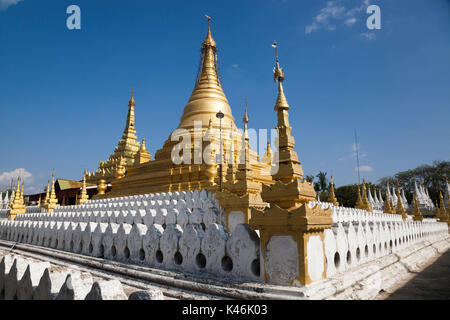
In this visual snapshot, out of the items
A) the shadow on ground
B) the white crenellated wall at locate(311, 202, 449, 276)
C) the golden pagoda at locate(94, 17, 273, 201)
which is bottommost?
the shadow on ground

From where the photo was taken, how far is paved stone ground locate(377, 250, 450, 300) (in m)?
4.05

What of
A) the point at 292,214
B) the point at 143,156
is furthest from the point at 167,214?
the point at 143,156

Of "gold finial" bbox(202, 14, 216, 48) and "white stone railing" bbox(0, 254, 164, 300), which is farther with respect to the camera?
"gold finial" bbox(202, 14, 216, 48)

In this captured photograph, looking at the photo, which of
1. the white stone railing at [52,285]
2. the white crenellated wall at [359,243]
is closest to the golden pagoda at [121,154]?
the white crenellated wall at [359,243]

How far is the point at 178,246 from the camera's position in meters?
4.15

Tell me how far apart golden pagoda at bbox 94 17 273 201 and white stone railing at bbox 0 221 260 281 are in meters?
6.40

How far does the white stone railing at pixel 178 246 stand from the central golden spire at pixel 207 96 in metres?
15.3

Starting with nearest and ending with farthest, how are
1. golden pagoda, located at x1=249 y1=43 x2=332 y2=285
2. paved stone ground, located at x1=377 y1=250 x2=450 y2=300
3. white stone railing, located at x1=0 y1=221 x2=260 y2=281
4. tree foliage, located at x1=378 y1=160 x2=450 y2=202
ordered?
1. golden pagoda, located at x1=249 y1=43 x2=332 y2=285
2. white stone railing, located at x1=0 y1=221 x2=260 y2=281
3. paved stone ground, located at x1=377 y1=250 x2=450 y2=300
4. tree foliage, located at x1=378 y1=160 x2=450 y2=202

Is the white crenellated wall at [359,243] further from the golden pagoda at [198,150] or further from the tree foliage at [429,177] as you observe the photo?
the tree foliage at [429,177]

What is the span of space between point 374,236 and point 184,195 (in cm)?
693

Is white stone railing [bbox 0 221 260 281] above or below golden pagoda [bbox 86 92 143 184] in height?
below

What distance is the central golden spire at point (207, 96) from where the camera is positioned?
2216 cm

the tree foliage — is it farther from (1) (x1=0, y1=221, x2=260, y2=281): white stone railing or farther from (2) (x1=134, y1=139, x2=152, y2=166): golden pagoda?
(1) (x1=0, y1=221, x2=260, y2=281): white stone railing

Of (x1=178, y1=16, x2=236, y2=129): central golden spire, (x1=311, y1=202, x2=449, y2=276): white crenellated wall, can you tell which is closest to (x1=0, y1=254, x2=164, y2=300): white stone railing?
(x1=311, y1=202, x2=449, y2=276): white crenellated wall
